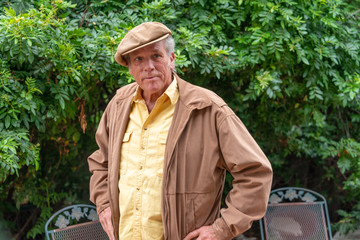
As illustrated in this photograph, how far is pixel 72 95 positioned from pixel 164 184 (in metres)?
1.35

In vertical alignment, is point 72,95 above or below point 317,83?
above

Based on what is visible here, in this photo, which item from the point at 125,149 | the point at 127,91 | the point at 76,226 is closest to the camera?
the point at 125,149

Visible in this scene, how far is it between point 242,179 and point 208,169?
158mm

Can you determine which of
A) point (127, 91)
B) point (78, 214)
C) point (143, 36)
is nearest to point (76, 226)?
point (78, 214)

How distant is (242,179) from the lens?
1.90 m

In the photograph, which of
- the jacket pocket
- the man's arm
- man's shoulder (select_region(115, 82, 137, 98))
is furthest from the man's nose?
the jacket pocket

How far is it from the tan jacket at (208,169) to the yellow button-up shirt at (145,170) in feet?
0.21

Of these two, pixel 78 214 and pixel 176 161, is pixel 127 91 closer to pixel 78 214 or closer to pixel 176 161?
pixel 176 161

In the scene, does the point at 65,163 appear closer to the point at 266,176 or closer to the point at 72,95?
the point at 72,95

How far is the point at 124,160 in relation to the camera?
2.09 metres

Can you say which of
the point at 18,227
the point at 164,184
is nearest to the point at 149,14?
the point at 164,184

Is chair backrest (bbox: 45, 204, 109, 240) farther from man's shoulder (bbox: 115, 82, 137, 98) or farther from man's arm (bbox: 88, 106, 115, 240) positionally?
man's shoulder (bbox: 115, 82, 137, 98)

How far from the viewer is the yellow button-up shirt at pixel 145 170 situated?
6.43 ft

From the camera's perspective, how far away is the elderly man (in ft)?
6.16
